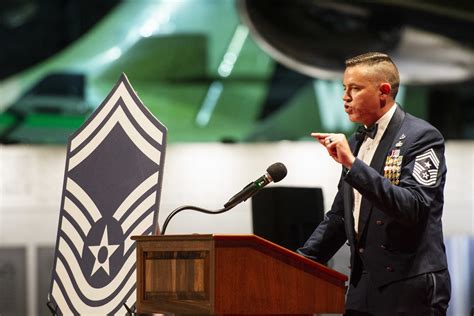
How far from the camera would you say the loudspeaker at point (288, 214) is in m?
5.39

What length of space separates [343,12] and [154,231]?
4.03 meters

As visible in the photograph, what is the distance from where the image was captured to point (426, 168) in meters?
3.09

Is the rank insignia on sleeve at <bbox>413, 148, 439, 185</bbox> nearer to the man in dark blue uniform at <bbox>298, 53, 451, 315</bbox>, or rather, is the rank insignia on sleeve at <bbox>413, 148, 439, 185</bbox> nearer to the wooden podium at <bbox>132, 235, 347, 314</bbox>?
the man in dark blue uniform at <bbox>298, 53, 451, 315</bbox>

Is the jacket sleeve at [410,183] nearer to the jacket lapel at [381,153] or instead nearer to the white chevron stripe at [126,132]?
the jacket lapel at [381,153]

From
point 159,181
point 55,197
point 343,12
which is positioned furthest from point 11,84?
point 159,181

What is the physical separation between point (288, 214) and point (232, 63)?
199 cm

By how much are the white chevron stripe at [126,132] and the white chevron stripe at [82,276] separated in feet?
1.04

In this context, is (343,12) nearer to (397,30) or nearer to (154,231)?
(397,30)

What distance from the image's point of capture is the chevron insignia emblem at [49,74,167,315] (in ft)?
11.5

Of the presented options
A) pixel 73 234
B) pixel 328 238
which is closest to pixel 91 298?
pixel 73 234

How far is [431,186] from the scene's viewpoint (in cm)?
307

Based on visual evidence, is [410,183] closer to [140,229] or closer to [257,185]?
[257,185]

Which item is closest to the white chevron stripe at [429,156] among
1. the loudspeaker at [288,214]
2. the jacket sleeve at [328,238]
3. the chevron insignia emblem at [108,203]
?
the jacket sleeve at [328,238]

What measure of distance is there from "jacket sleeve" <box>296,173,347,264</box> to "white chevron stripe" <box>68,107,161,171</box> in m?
0.62
